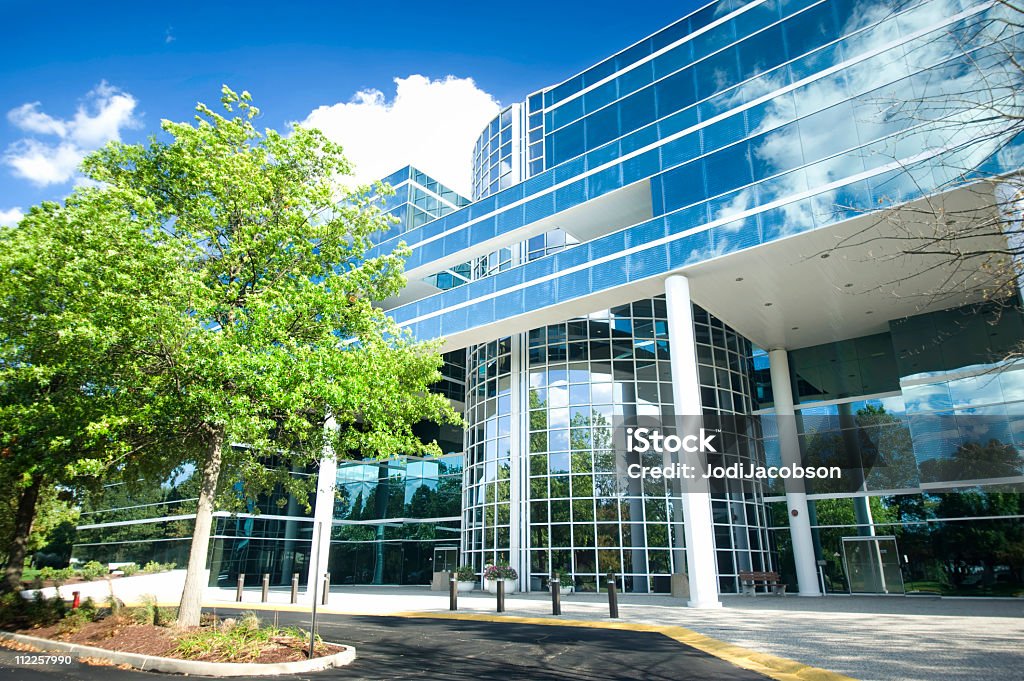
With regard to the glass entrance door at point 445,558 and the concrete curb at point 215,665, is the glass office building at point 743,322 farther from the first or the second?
the concrete curb at point 215,665

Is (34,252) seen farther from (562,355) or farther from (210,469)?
(562,355)

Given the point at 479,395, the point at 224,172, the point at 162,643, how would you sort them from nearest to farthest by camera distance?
1. the point at 162,643
2. the point at 224,172
3. the point at 479,395

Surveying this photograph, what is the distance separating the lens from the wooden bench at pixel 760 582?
2173 cm

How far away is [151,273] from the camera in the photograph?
37.6 ft

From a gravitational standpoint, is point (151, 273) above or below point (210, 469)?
above

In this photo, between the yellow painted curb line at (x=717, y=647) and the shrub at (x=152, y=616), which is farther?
the shrub at (x=152, y=616)

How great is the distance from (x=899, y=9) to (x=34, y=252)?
2356 centimetres

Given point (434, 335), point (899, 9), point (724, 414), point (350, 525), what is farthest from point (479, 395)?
point (899, 9)

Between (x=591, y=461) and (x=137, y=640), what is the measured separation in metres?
15.9

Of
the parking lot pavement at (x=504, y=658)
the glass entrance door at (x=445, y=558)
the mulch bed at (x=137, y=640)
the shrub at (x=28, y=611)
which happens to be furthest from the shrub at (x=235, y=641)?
the glass entrance door at (x=445, y=558)

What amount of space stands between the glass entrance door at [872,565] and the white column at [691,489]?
9793 millimetres

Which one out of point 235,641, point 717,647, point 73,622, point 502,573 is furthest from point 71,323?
point 502,573

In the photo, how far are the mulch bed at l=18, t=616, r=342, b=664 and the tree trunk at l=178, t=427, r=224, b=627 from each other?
0.45 meters

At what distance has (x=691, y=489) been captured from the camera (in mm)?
17750
